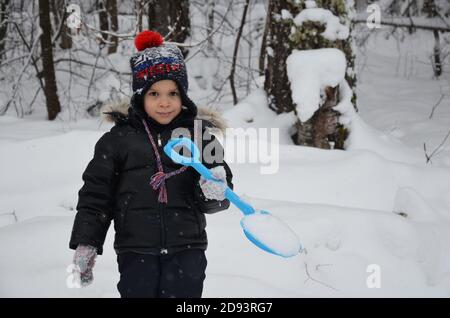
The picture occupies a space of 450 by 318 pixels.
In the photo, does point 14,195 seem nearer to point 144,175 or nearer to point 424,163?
point 144,175

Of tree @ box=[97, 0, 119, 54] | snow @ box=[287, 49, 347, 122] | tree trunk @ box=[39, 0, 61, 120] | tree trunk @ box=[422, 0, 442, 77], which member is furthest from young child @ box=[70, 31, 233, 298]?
tree trunk @ box=[422, 0, 442, 77]

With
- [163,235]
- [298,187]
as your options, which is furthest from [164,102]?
[298,187]

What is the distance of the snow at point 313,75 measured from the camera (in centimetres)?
389

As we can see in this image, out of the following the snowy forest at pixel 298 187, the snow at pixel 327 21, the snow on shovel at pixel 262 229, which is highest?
the snow at pixel 327 21

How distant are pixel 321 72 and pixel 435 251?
1.75 m

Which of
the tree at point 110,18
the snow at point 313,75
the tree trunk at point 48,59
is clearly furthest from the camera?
the tree at point 110,18

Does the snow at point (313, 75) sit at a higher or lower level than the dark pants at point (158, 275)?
higher

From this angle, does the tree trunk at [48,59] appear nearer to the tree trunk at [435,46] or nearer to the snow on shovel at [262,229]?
the snow on shovel at [262,229]

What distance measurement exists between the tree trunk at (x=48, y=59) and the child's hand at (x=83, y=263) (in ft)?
14.9

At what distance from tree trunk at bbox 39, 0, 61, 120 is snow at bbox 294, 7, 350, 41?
3.31m

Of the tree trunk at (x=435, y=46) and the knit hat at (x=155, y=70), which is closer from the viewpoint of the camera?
the knit hat at (x=155, y=70)

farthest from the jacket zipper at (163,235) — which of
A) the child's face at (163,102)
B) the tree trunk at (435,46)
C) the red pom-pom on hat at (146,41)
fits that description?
the tree trunk at (435,46)

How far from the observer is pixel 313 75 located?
3.90m
